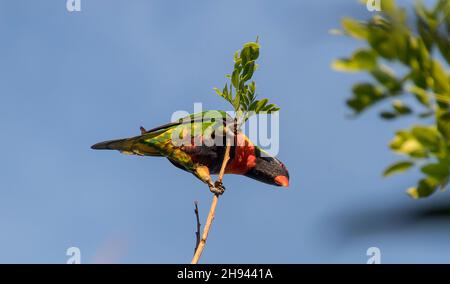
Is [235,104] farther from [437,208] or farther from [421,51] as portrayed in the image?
[437,208]

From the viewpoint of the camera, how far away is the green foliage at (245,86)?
403 centimetres

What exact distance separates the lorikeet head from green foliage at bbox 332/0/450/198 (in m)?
4.52

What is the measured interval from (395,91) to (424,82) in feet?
0.20

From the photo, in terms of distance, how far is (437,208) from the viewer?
0.53 metres

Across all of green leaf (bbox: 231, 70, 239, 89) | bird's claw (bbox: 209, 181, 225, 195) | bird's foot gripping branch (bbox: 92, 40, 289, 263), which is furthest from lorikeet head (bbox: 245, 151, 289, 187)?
green leaf (bbox: 231, 70, 239, 89)

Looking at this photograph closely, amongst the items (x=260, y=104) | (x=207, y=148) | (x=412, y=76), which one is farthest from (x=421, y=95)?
(x=207, y=148)

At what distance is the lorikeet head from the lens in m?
5.55

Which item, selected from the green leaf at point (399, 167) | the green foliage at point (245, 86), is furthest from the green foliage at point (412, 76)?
the green foliage at point (245, 86)

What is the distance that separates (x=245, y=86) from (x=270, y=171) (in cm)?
175

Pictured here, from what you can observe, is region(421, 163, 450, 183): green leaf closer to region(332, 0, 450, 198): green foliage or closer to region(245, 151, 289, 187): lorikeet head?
region(332, 0, 450, 198): green foliage

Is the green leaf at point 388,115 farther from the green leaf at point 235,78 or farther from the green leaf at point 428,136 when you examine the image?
the green leaf at point 235,78

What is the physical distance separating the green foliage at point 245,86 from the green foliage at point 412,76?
308cm
